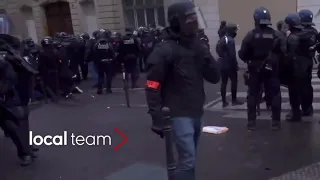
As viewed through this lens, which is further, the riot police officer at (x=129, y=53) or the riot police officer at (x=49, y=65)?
the riot police officer at (x=129, y=53)

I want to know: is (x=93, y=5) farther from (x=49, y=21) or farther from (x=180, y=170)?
(x=180, y=170)

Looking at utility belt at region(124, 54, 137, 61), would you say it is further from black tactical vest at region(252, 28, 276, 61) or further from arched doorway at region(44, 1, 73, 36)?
arched doorway at region(44, 1, 73, 36)

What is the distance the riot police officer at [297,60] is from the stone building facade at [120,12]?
8160 millimetres

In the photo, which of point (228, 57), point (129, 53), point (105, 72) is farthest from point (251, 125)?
point (105, 72)

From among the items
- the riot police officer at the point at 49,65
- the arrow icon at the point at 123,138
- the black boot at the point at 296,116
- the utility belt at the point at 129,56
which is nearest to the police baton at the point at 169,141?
the arrow icon at the point at 123,138

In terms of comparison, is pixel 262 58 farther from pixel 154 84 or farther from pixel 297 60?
pixel 154 84

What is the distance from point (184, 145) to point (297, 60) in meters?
3.91

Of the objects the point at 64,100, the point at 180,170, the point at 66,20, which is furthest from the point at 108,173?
the point at 66,20

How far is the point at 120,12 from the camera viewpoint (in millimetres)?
20906

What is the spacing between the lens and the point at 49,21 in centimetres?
2397

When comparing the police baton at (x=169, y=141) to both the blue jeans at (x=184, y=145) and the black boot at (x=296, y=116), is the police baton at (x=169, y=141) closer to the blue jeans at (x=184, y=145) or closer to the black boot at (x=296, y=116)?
the blue jeans at (x=184, y=145)

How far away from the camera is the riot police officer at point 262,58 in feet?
22.6

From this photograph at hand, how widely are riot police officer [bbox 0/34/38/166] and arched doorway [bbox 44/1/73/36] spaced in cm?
1718

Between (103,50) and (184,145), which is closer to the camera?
(184,145)
